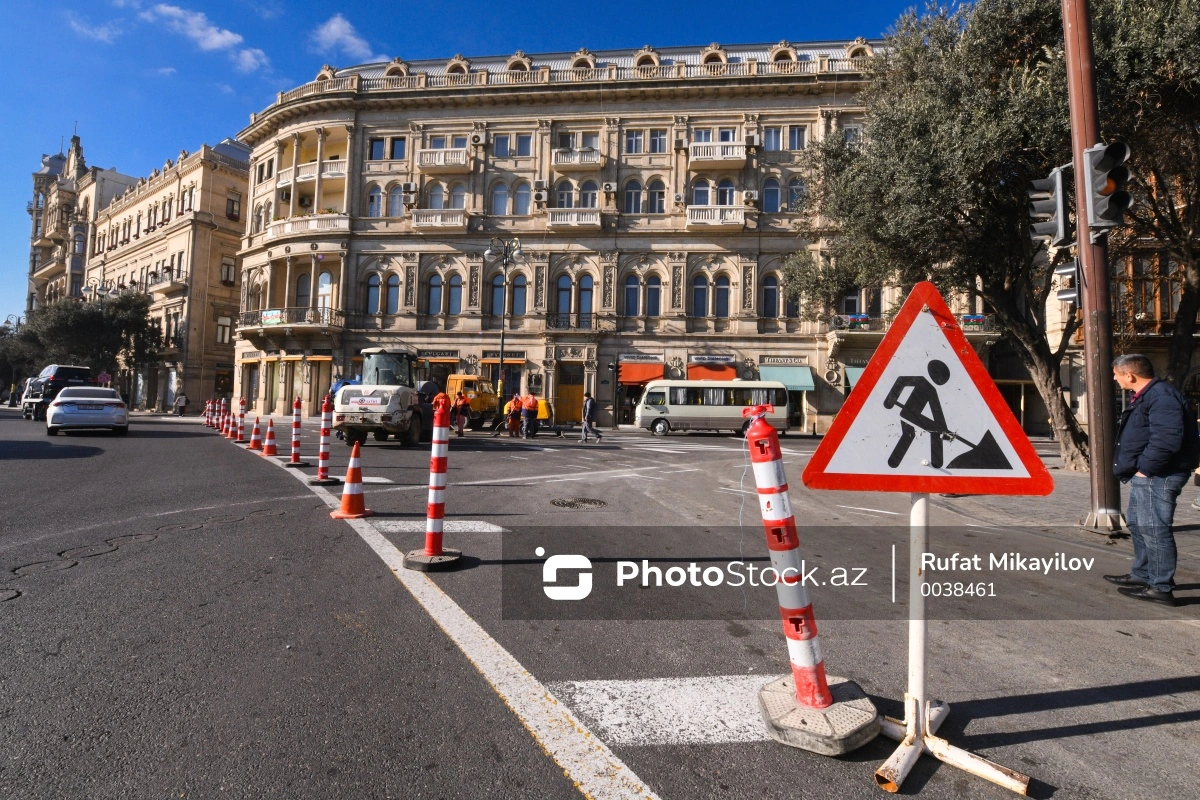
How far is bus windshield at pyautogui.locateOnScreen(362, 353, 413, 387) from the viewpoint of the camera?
1780 cm

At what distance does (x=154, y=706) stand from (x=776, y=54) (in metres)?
40.6

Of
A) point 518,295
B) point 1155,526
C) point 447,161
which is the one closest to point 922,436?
point 1155,526

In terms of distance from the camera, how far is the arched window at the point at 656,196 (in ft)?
115

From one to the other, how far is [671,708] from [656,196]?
115 ft

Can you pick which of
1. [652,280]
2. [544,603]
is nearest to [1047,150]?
[544,603]

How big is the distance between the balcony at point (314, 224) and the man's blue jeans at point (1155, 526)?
126ft

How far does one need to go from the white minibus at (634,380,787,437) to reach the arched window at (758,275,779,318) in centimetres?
634

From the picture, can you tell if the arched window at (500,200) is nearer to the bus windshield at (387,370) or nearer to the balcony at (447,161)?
the balcony at (447,161)

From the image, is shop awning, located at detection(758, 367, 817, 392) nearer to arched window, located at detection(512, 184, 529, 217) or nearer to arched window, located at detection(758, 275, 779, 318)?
arched window, located at detection(758, 275, 779, 318)

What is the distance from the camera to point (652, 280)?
35.1m

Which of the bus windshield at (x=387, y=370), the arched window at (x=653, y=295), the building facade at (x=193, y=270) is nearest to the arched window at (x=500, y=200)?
the arched window at (x=653, y=295)

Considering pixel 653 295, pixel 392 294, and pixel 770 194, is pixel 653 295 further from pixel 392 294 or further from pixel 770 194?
pixel 392 294

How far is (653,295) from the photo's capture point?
35062 mm

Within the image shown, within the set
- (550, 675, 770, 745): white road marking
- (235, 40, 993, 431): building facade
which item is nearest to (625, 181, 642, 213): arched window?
(235, 40, 993, 431): building facade
